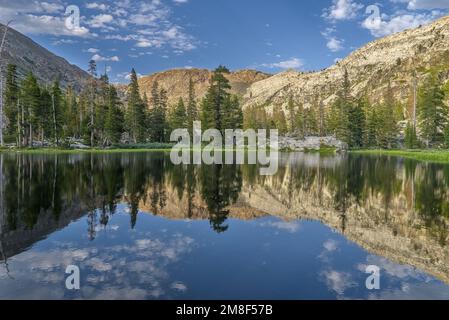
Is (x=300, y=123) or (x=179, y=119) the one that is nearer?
(x=179, y=119)

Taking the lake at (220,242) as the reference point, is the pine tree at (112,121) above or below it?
above

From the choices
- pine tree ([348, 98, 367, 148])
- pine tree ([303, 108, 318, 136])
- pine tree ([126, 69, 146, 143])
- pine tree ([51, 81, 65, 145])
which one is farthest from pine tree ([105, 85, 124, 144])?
pine tree ([303, 108, 318, 136])

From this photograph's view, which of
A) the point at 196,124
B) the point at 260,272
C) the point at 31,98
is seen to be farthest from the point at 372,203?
the point at 196,124

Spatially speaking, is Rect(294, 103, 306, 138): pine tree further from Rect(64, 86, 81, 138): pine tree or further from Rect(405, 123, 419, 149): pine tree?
Rect(64, 86, 81, 138): pine tree

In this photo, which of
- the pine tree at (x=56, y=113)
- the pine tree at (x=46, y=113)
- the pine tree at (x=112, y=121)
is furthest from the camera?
the pine tree at (x=112, y=121)

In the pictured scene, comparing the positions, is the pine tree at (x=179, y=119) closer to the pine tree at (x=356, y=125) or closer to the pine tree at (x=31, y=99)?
the pine tree at (x=31, y=99)

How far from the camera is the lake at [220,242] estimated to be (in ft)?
28.2

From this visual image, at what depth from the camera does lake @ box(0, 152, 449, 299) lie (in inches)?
338

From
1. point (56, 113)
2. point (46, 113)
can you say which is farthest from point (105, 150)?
point (46, 113)

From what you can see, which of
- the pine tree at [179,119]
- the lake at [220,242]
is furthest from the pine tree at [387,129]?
the lake at [220,242]

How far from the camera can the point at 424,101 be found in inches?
3479

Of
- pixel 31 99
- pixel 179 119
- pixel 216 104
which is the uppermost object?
pixel 216 104

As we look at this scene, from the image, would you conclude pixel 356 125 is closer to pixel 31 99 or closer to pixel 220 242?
pixel 31 99

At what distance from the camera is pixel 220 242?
496 inches
